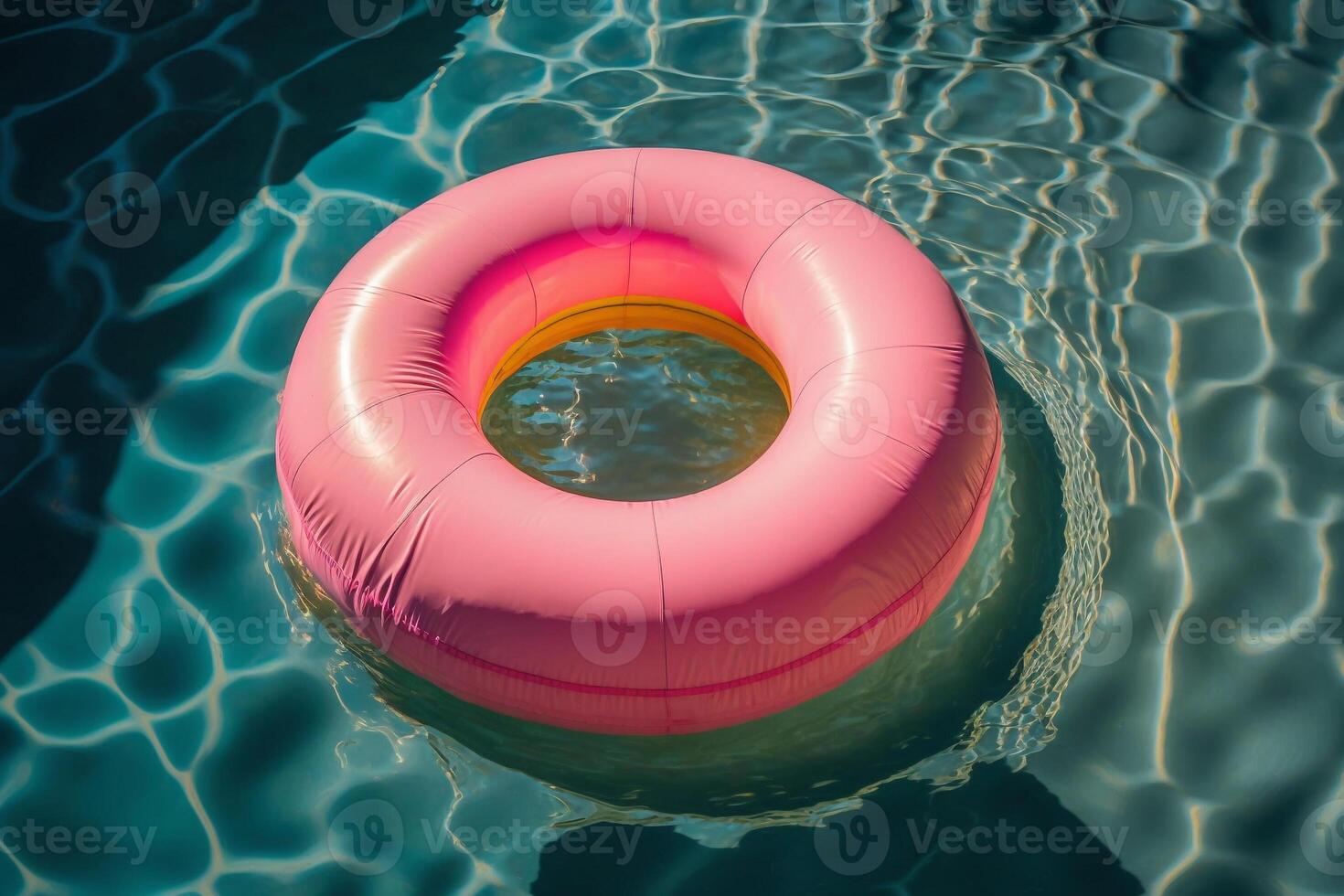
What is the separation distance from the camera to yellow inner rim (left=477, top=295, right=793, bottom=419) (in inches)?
117

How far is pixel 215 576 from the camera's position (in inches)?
114

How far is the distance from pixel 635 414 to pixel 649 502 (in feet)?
2.76

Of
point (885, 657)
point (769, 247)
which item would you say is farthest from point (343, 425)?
point (885, 657)

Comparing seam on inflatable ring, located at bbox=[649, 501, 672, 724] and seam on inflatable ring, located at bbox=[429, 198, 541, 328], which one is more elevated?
seam on inflatable ring, located at bbox=[429, 198, 541, 328]

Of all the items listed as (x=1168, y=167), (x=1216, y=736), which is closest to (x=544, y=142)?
(x=1168, y=167)

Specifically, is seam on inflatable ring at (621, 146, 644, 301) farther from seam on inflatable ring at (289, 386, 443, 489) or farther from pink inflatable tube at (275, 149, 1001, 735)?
seam on inflatable ring at (289, 386, 443, 489)

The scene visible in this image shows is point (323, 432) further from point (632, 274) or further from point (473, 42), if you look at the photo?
point (473, 42)

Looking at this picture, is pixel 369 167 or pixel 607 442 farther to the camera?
pixel 369 167

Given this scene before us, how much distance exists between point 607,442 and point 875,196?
3.91 feet

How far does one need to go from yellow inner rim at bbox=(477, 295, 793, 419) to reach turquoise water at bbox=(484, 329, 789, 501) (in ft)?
0.62

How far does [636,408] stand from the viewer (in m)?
3.23

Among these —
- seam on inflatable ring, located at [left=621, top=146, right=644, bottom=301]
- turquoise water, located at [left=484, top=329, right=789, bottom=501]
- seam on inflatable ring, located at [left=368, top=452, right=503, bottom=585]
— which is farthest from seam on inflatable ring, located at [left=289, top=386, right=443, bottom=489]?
turquoise water, located at [left=484, top=329, right=789, bottom=501]

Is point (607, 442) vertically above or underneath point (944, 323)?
underneath

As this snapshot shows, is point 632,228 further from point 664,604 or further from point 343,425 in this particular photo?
point 664,604
